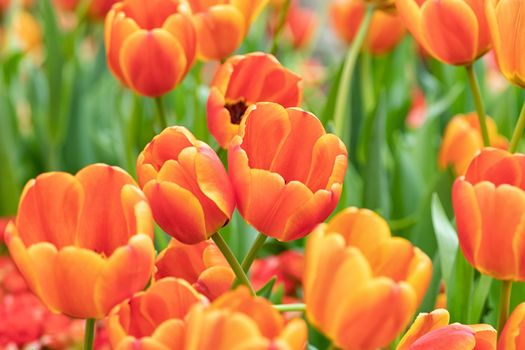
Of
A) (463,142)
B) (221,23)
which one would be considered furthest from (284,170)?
(463,142)

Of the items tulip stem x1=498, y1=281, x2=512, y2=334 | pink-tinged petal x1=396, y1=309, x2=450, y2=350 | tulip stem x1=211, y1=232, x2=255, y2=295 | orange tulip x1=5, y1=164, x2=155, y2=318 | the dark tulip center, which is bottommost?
tulip stem x1=498, y1=281, x2=512, y2=334

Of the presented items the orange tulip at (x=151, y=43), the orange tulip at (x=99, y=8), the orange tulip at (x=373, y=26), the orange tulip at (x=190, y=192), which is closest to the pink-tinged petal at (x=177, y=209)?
the orange tulip at (x=190, y=192)

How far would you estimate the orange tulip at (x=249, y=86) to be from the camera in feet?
1.98

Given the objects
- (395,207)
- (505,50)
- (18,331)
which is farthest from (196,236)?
(395,207)

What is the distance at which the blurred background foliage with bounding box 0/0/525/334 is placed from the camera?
85 cm

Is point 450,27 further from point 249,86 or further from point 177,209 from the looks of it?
point 177,209

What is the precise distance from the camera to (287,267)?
3.19 ft

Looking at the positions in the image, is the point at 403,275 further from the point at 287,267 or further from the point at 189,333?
the point at 287,267

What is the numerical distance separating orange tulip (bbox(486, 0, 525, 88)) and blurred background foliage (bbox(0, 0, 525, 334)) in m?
0.13

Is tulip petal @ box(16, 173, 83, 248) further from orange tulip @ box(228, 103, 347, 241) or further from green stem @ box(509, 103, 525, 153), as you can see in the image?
green stem @ box(509, 103, 525, 153)

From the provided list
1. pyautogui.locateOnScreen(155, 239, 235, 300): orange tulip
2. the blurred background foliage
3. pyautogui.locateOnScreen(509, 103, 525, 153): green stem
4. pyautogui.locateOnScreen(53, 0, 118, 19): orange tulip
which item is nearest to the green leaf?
the blurred background foliage

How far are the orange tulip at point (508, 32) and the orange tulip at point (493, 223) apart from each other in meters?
0.08

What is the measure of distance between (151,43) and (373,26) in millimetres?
740

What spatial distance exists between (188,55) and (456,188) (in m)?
0.25
